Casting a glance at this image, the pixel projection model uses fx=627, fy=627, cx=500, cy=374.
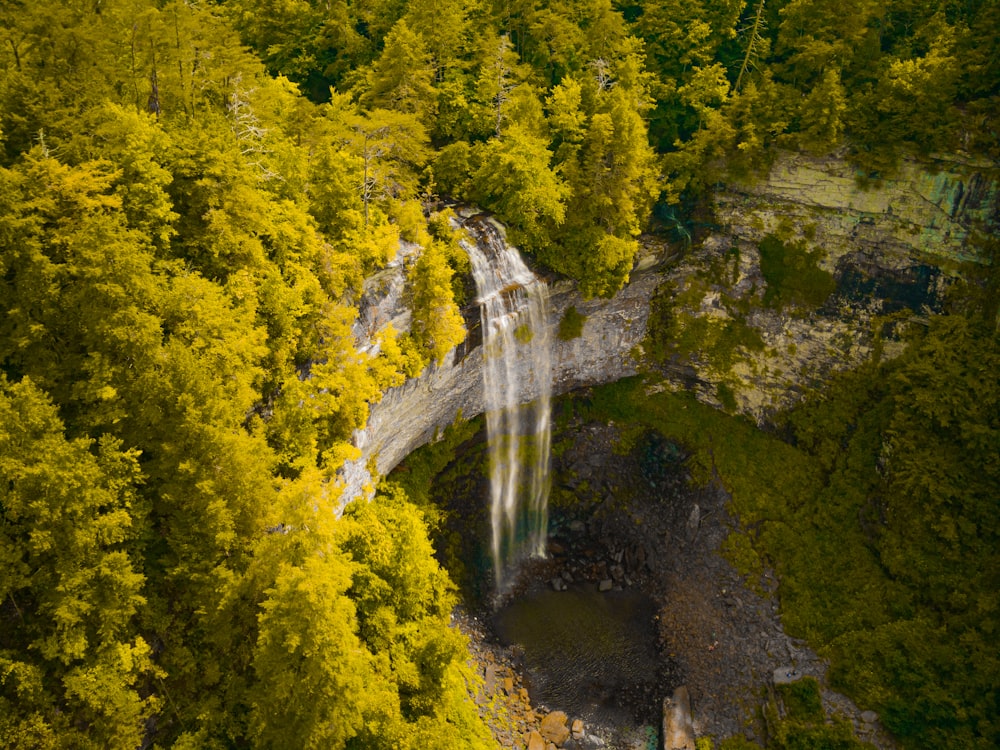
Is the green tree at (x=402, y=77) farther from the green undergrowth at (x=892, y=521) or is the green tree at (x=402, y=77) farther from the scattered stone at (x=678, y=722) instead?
the scattered stone at (x=678, y=722)

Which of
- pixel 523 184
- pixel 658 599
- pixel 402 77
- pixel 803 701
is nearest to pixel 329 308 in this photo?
pixel 523 184

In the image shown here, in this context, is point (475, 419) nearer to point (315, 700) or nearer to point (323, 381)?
point (323, 381)

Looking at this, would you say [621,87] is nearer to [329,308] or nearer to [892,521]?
[329,308]

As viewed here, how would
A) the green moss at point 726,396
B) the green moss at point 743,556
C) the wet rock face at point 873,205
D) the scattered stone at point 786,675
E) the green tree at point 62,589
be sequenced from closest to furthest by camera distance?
the green tree at point 62,589 → the scattered stone at point 786,675 → the wet rock face at point 873,205 → the green moss at point 743,556 → the green moss at point 726,396

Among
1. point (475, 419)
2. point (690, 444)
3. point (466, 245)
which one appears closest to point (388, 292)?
point (466, 245)

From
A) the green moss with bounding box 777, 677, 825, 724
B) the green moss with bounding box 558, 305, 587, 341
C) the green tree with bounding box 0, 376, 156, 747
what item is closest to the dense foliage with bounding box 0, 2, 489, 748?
the green tree with bounding box 0, 376, 156, 747

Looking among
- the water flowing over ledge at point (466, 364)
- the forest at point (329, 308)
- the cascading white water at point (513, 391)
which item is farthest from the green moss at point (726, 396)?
the cascading white water at point (513, 391)
